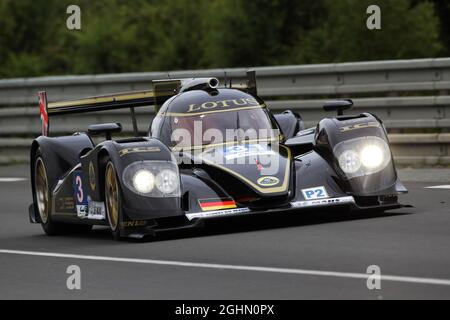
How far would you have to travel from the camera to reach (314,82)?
1786cm

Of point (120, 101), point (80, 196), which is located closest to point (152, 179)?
point (80, 196)

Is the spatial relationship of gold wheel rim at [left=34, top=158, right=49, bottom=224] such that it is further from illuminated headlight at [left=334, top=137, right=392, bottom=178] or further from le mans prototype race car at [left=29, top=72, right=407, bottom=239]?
illuminated headlight at [left=334, top=137, right=392, bottom=178]

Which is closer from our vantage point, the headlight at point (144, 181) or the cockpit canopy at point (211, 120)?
the headlight at point (144, 181)

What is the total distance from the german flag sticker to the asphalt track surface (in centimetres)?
25

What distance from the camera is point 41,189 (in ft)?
39.8

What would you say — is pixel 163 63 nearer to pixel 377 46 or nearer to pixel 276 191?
pixel 377 46

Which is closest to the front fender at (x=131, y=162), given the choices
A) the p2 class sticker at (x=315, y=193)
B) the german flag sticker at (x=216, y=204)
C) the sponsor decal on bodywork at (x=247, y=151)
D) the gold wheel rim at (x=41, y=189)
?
the german flag sticker at (x=216, y=204)

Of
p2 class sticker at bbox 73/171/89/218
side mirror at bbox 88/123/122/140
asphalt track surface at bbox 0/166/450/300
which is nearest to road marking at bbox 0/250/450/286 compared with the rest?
asphalt track surface at bbox 0/166/450/300

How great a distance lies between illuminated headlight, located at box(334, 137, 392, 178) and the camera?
10445 millimetres

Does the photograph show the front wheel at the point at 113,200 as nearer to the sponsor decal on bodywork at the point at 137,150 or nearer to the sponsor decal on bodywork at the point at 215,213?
the sponsor decal on bodywork at the point at 137,150

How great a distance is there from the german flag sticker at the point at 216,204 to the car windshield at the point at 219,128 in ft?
3.43

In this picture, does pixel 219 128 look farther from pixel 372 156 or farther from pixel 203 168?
pixel 372 156

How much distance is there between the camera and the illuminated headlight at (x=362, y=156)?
10445 millimetres
